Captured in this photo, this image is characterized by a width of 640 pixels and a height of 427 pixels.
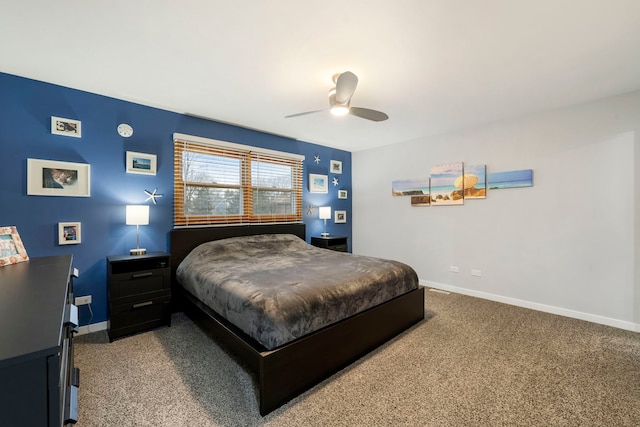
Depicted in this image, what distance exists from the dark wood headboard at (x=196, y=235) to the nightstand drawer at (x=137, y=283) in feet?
1.65

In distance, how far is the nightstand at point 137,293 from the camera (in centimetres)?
266

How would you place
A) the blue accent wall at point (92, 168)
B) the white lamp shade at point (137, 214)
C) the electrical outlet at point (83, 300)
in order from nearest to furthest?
1. the blue accent wall at point (92, 168)
2. the electrical outlet at point (83, 300)
3. the white lamp shade at point (137, 214)

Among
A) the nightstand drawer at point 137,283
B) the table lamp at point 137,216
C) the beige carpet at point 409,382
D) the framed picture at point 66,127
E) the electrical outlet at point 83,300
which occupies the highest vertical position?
the framed picture at point 66,127

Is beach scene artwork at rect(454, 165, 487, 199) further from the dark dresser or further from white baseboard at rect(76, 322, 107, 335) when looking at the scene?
white baseboard at rect(76, 322, 107, 335)

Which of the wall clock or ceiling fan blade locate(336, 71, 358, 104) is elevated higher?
ceiling fan blade locate(336, 71, 358, 104)

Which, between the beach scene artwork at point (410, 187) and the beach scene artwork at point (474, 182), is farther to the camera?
the beach scene artwork at point (410, 187)

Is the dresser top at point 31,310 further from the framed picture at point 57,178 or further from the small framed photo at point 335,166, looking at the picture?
the small framed photo at point 335,166

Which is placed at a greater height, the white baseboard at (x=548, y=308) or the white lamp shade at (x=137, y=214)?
the white lamp shade at (x=137, y=214)

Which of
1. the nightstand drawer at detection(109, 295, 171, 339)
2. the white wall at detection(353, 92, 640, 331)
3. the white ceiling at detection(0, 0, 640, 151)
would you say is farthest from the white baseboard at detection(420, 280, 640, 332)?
the nightstand drawer at detection(109, 295, 171, 339)

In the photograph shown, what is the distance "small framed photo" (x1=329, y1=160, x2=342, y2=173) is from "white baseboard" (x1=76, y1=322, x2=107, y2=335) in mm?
4133

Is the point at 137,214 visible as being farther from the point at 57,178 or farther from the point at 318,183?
the point at 318,183

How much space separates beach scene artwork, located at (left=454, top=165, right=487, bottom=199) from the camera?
3967mm

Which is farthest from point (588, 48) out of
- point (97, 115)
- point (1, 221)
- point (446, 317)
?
point (1, 221)

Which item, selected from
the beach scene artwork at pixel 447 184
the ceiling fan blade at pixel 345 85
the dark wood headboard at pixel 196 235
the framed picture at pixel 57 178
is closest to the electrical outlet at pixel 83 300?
the dark wood headboard at pixel 196 235
